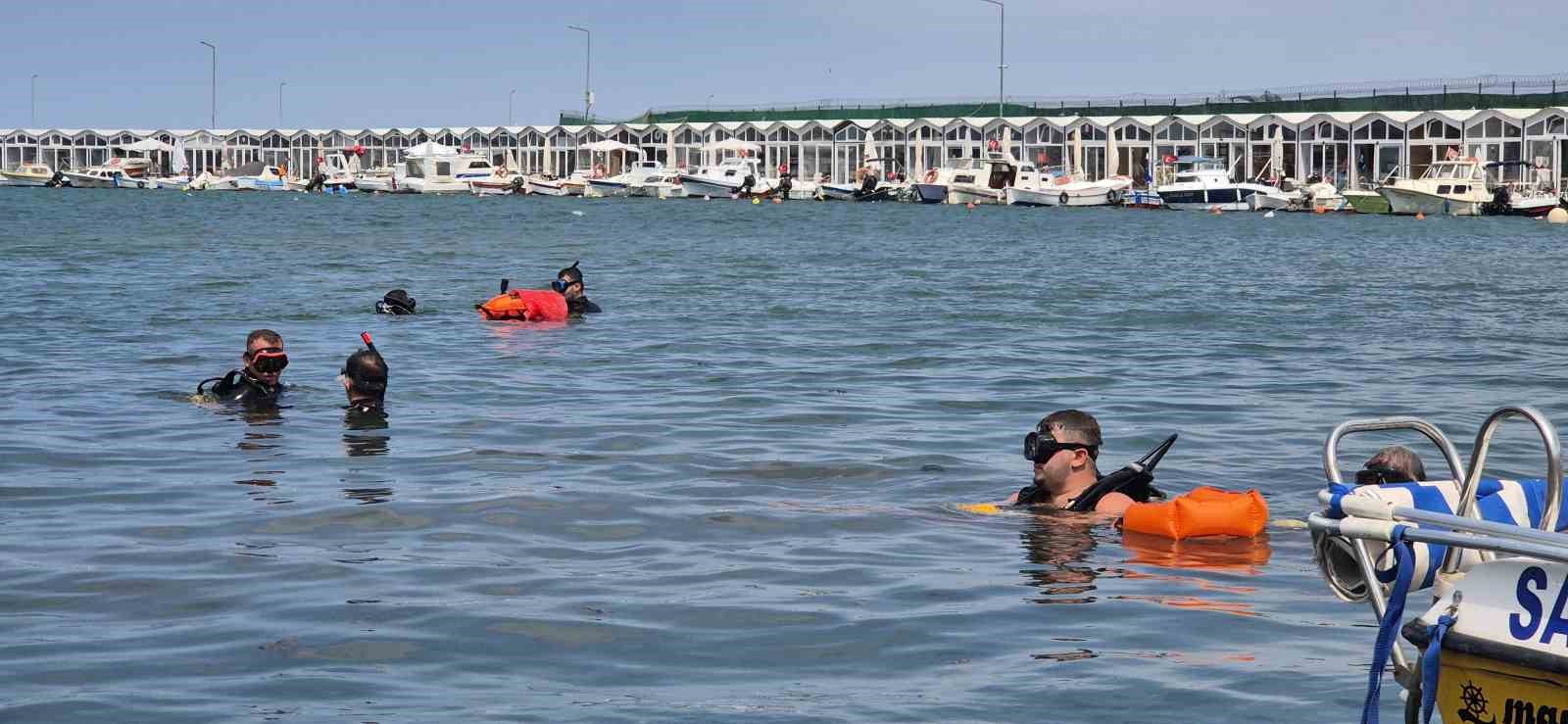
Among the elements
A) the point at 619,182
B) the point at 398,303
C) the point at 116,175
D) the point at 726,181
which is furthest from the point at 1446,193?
the point at 116,175

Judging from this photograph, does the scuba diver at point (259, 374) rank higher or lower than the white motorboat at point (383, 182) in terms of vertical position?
lower

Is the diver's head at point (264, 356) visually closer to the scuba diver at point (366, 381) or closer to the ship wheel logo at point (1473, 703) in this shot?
the scuba diver at point (366, 381)

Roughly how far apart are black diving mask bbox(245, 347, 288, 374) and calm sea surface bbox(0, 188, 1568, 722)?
395 millimetres

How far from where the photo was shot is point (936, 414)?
1352 cm

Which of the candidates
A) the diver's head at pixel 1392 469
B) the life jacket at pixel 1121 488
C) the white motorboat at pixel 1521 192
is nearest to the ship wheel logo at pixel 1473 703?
the diver's head at pixel 1392 469

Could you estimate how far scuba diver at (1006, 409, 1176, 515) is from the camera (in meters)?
8.88

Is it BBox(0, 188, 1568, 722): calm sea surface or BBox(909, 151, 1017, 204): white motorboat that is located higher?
BBox(909, 151, 1017, 204): white motorboat

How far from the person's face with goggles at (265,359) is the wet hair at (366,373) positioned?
0.45 meters

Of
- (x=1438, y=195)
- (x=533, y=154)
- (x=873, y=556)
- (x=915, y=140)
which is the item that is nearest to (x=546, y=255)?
(x=873, y=556)

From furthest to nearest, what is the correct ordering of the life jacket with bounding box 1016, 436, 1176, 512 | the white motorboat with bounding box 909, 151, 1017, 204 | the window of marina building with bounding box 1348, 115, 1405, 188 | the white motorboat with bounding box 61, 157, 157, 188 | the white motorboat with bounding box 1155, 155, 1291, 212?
the white motorboat with bounding box 61, 157, 157, 188 → the white motorboat with bounding box 909, 151, 1017, 204 → the window of marina building with bounding box 1348, 115, 1405, 188 → the white motorboat with bounding box 1155, 155, 1291, 212 → the life jacket with bounding box 1016, 436, 1176, 512

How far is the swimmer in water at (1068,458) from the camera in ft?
29.3

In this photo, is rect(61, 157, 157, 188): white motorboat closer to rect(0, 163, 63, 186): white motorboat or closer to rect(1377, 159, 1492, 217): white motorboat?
rect(0, 163, 63, 186): white motorboat

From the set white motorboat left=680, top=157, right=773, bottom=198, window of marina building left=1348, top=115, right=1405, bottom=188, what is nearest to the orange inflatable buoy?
window of marina building left=1348, top=115, right=1405, bottom=188

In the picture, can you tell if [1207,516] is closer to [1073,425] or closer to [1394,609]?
[1073,425]
